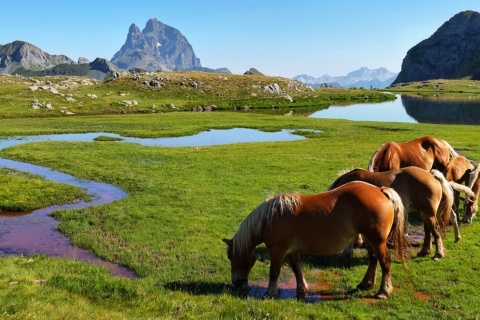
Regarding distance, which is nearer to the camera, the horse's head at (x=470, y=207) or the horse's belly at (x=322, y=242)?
the horse's belly at (x=322, y=242)

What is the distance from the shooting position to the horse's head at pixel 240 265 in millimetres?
9231

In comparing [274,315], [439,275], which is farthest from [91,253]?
[439,275]

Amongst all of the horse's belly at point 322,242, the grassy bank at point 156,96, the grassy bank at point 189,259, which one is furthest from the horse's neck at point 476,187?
the grassy bank at point 156,96

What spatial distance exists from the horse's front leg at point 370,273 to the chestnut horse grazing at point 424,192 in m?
2.18

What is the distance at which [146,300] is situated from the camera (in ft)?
25.3

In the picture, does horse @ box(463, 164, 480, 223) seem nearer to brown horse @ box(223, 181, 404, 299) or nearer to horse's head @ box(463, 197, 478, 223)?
horse's head @ box(463, 197, 478, 223)

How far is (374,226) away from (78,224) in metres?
11.8

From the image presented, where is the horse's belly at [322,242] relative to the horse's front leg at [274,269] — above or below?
above

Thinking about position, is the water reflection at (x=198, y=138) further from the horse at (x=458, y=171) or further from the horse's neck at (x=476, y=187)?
the horse's neck at (x=476, y=187)

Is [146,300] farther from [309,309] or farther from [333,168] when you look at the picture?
[333,168]

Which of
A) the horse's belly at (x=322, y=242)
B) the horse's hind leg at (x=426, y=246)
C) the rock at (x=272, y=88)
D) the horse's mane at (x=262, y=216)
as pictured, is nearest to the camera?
the horse's belly at (x=322, y=242)

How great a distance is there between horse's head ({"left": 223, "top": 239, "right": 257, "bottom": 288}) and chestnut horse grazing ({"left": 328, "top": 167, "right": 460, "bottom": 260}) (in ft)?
13.1

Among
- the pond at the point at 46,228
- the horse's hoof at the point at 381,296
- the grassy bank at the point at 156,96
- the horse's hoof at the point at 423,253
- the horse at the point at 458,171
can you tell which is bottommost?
the pond at the point at 46,228

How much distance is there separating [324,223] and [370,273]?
215cm
